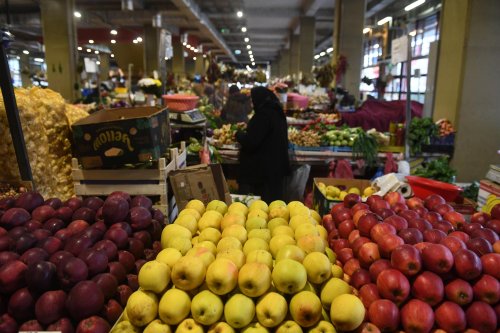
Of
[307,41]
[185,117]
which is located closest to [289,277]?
[185,117]

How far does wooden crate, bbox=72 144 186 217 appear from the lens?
322cm

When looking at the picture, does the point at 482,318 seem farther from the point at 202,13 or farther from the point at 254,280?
the point at 202,13

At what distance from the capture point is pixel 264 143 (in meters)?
4.86

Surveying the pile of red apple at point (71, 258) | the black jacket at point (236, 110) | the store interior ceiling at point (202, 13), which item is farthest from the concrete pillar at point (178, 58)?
the pile of red apple at point (71, 258)

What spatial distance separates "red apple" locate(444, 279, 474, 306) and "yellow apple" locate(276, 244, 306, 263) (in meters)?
0.63

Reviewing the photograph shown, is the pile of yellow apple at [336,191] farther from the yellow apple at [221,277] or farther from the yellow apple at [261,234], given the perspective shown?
the yellow apple at [221,277]

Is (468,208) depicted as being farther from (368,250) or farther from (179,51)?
(179,51)

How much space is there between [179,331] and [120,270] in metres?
0.46

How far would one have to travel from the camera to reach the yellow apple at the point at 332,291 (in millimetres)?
1727

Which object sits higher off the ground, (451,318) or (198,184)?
(198,184)

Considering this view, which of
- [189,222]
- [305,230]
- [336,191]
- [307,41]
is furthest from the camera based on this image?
[307,41]

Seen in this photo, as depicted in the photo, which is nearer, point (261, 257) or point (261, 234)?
point (261, 257)

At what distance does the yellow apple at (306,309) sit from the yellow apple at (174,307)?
0.44m

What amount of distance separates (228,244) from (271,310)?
17.7 inches
